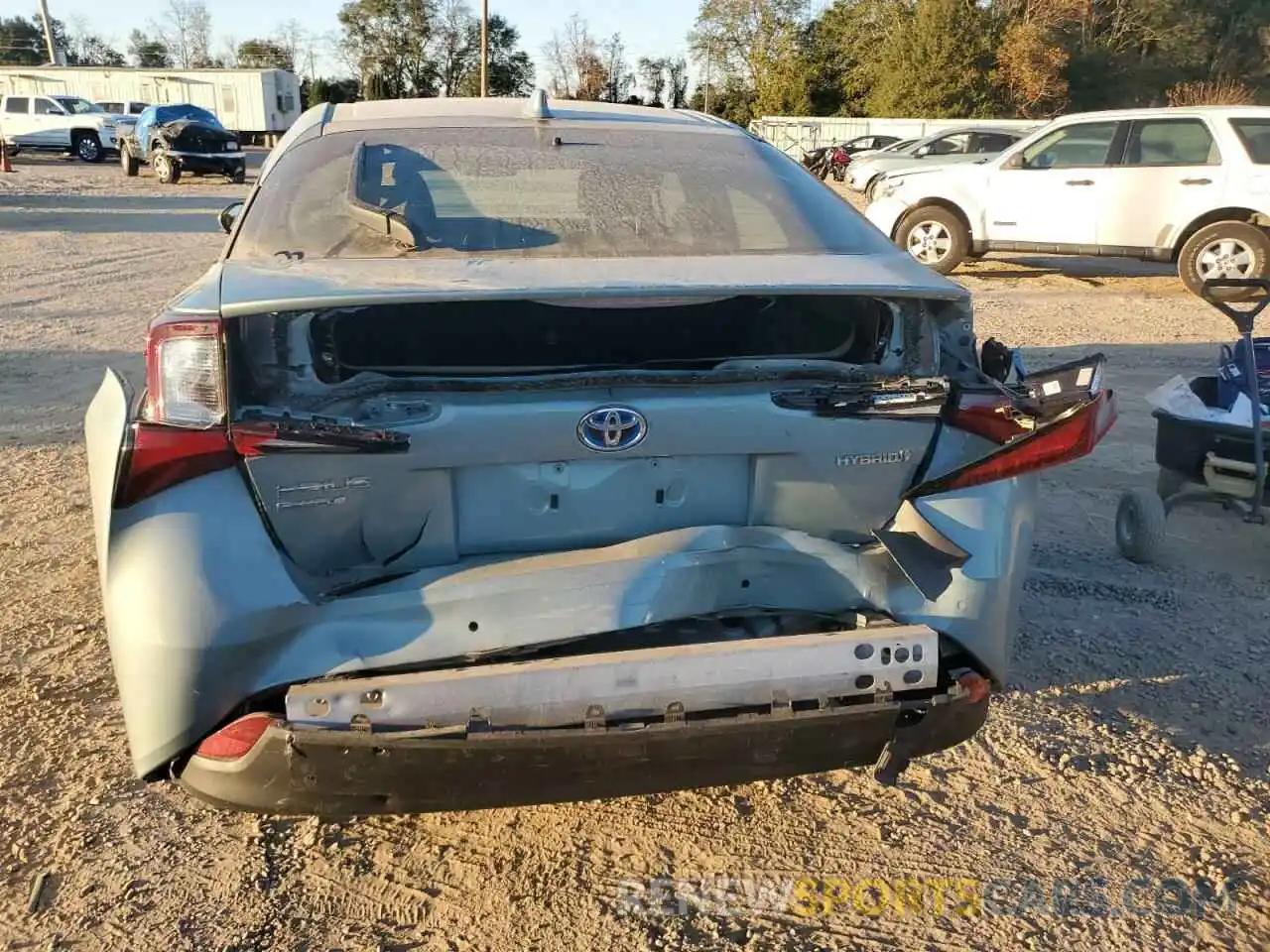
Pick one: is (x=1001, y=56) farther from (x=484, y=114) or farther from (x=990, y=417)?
(x=990, y=417)

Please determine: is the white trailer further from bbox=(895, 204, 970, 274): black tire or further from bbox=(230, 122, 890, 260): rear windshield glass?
bbox=(230, 122, 890, 260): rear windshield glass

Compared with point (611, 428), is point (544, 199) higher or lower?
higher

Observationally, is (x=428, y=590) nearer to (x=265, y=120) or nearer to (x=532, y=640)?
(x=532, y=640)

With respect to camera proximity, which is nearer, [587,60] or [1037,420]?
[1037,420]

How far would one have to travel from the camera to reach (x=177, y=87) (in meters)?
40.3

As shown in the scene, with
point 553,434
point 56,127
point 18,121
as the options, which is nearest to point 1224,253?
→ point 553,434

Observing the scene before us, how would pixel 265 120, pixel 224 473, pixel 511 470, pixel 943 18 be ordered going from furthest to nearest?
pixel 265 120 < pixel 943 18 < pixel 511 470 < pixel 224 473

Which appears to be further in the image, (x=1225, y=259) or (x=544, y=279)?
(x=1225, y=259)

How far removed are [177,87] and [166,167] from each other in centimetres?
1881

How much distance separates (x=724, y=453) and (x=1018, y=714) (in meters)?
1.52

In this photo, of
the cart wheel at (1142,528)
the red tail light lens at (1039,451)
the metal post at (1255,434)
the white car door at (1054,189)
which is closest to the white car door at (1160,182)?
the white car door at (1054,189)

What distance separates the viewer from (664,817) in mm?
2709

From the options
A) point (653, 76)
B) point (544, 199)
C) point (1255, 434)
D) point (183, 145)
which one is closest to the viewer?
point (544, 199)

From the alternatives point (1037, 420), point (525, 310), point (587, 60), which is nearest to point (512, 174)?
point (525, 310)
